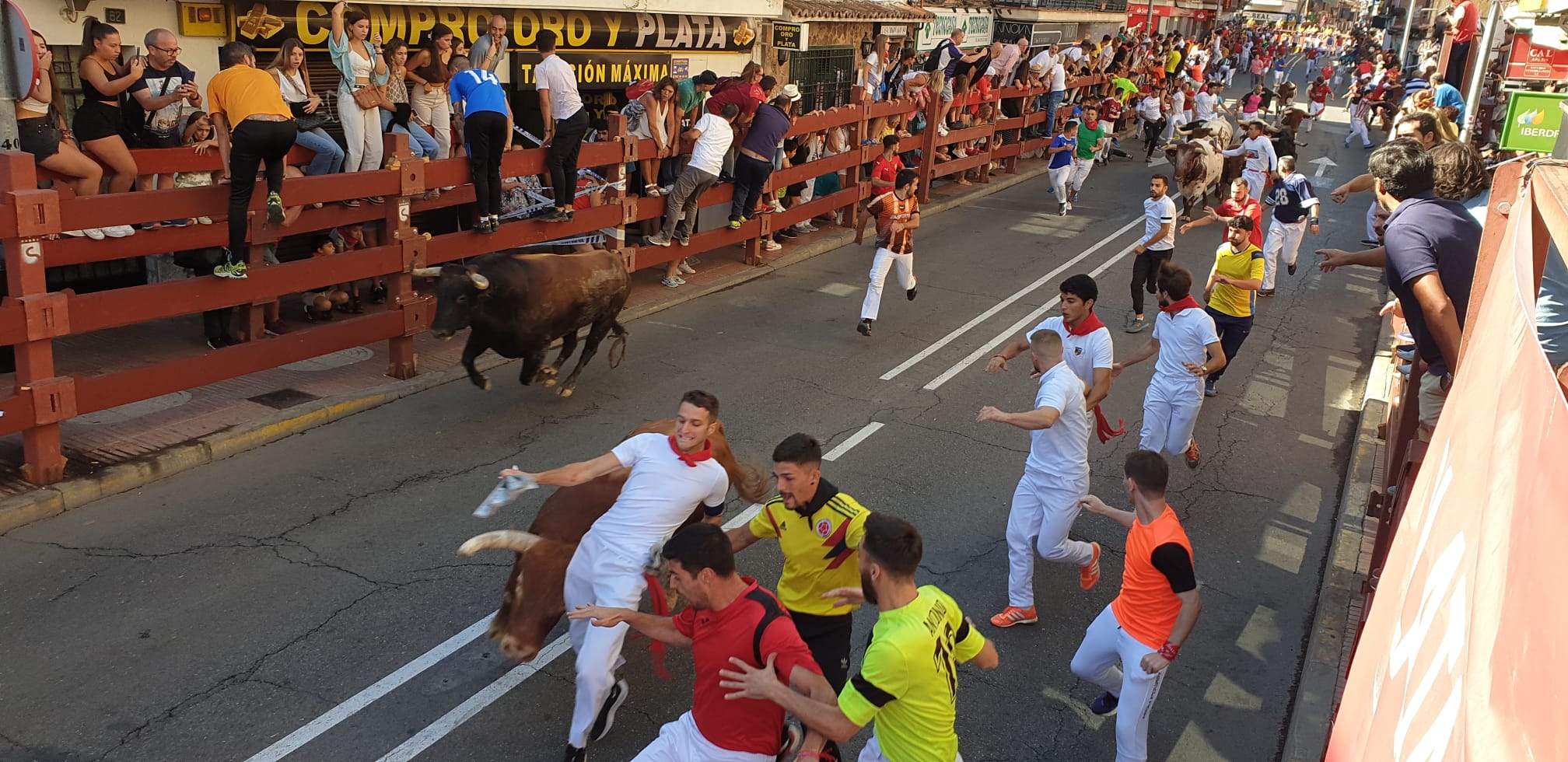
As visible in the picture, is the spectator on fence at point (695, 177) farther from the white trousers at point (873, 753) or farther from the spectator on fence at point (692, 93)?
the white trousers at point (873, 753)

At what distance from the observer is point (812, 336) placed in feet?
41.4

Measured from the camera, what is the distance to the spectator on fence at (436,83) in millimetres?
11609

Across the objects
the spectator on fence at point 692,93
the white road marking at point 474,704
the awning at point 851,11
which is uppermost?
the awning at point 851,11

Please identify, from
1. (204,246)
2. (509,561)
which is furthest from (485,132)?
(509,561)

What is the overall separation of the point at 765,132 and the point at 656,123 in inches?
77.1

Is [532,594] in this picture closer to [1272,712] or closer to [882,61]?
[1272,712]

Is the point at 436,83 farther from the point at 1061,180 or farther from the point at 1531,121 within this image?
the point at 1061,180

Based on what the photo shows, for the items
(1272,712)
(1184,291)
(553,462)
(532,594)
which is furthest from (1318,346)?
(532,594)

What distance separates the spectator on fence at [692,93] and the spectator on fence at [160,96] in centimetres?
544

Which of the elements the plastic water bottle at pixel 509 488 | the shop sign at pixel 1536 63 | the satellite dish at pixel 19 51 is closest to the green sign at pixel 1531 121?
the shop sign at pixel 1536 63

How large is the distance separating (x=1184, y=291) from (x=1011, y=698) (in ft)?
13.7

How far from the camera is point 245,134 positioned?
8664 mm

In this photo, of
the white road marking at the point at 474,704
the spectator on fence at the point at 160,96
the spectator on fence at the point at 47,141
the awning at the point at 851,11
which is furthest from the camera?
the awning at the point at 851,11

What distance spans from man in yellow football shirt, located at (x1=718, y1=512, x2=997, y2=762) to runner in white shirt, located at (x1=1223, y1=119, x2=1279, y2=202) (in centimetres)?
1436
